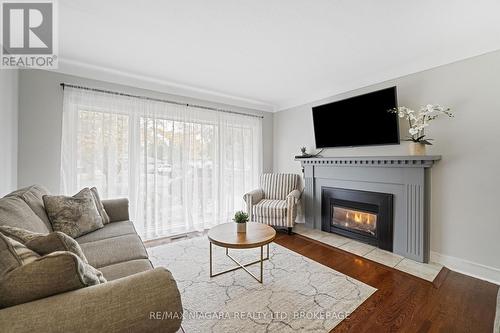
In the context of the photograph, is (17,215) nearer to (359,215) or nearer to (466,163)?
(359,215)

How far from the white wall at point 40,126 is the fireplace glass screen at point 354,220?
385 centimetres

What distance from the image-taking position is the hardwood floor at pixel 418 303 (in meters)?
1.55

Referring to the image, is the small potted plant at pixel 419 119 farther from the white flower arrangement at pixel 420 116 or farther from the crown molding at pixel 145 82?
the crown molding at pixel 145 82

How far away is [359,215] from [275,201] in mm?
1313

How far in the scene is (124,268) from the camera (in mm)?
1376

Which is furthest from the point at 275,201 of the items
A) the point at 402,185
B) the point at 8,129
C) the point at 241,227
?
the point at 8,129

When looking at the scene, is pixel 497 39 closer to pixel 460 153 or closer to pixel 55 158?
pixel 460 153

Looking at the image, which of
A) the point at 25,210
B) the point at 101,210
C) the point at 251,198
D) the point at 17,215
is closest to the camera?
the point at 17,215

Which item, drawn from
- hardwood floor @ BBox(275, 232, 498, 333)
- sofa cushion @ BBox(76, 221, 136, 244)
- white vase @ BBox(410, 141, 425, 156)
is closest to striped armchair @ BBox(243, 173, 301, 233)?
hardwood floor @ BBox(275, 232, 498, 333)

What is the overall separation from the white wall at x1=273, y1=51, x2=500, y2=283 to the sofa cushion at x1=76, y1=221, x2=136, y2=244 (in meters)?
3.38

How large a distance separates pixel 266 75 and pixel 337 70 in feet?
3.15

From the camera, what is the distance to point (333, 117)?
3324mm

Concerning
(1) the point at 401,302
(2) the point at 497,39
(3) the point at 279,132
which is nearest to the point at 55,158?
(3) the point at 279,132

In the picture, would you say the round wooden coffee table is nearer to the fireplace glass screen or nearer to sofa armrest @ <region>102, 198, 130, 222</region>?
sofa armrest @ <region>102, 198, 130, 222</region>
